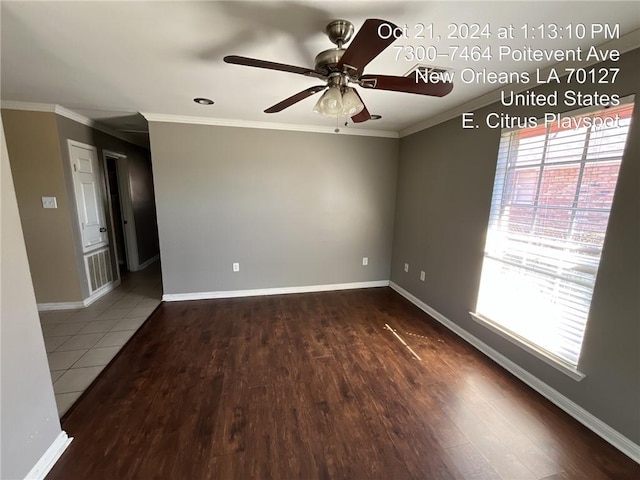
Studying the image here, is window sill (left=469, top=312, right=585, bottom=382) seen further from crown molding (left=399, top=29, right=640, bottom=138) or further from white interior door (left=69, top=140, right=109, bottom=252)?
white interior door (left=69, top=140, right=109, bottom=252)

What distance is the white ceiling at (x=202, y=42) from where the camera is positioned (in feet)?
4.19

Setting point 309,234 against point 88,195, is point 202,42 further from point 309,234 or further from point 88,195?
point 88,195

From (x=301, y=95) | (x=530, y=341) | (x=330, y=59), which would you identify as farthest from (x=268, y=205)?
(x=530, y=341)

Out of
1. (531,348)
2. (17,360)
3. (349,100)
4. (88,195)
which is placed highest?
(349,100)

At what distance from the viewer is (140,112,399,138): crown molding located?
3076 millimetres

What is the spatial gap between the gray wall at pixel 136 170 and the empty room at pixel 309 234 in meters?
0.09

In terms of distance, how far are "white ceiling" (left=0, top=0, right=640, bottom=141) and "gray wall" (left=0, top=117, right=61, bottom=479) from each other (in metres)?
0.77

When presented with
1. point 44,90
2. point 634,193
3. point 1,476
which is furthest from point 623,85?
point 44,90

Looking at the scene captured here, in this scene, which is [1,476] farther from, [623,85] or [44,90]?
[623,85]

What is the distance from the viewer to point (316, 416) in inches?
68.7

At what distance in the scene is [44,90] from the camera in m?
2.32

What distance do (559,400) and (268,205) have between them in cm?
332

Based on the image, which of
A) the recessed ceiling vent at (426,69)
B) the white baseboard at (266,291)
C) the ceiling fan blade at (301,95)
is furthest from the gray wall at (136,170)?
the recessed ceiling vent at (426,69)

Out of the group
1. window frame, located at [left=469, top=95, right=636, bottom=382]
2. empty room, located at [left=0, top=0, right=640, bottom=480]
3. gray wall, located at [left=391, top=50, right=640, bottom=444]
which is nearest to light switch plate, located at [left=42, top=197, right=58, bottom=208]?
empty room, located at [left=0, top=0, right=640, bottom=480]
